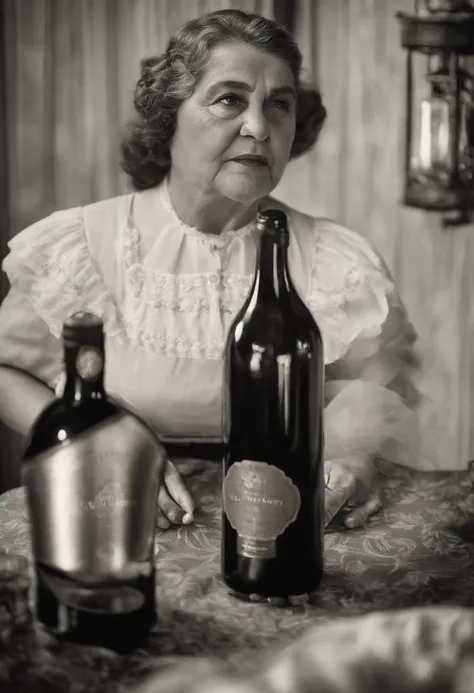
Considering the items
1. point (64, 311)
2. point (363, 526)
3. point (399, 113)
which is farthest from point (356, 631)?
point (399, 113)

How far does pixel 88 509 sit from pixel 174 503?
30 centimetres

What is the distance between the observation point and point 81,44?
1.57 meters

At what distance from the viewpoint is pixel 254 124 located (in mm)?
1312

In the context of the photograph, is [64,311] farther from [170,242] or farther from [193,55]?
[193,55]

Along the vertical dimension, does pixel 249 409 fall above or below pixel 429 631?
above

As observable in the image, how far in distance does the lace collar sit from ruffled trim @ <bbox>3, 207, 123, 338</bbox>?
0.14 meters

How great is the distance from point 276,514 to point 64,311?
0.59 metres

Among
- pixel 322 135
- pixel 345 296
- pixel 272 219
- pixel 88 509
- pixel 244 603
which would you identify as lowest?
pixel 244 603

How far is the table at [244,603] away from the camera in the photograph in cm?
81

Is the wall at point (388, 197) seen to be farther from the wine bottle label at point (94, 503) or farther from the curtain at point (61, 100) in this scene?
the wine bottle label at point (94, 503)

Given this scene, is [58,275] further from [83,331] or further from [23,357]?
[83,331]

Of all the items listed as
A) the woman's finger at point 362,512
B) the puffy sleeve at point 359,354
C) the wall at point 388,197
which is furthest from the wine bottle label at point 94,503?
the wall at point 388,197

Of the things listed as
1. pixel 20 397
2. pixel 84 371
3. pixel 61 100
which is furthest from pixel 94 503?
pixel 61 100

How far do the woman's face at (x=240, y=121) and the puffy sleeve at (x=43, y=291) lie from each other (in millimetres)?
215
